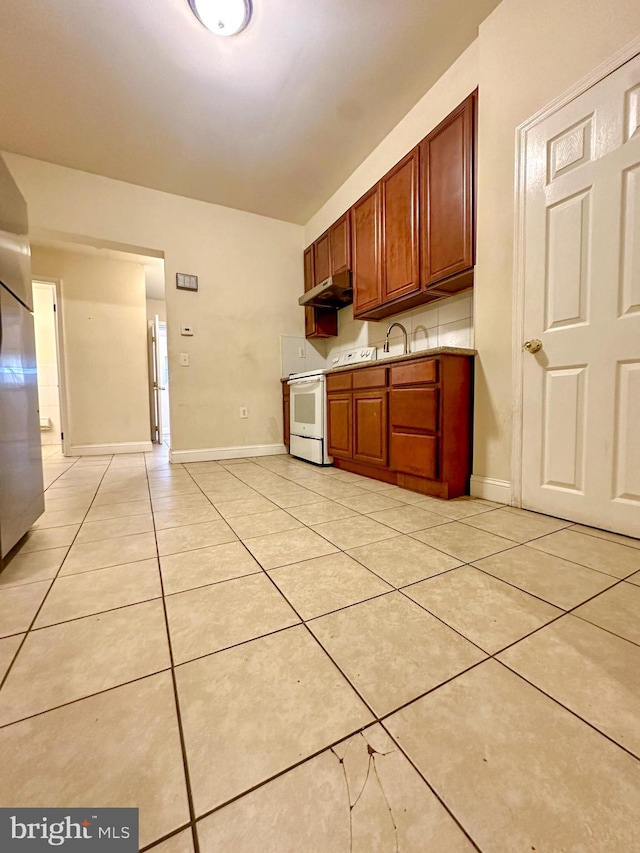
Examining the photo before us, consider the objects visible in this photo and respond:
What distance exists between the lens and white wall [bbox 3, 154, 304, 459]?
9.52ft

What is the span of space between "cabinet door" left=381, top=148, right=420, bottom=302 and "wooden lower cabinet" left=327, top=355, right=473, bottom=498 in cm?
63

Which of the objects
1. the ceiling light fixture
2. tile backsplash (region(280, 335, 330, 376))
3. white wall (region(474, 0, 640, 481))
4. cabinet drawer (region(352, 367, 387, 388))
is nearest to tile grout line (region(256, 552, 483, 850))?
white wall (region(474, 0, 640, 481))

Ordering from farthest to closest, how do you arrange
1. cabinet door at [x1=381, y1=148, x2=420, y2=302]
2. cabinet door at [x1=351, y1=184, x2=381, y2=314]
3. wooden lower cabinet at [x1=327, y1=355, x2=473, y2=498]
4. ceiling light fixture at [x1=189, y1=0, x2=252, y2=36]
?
cabinet door at [x1=351, y1=184, x2=381, y2=314]
cabinet door at [x1=381, y1=148, x2=420, y2=302]
wooden lower cabinet at [x1=327, y1=355, x2=473, y2=498]
ceiling light fixture at [x1=189, y1=0, x2=252, y2=36]

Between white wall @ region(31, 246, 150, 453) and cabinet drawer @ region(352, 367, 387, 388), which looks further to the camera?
white wall @ region(31, 246, 150, 453)

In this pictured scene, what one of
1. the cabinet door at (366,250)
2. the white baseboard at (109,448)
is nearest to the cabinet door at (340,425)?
the cabinet door at (366,250)

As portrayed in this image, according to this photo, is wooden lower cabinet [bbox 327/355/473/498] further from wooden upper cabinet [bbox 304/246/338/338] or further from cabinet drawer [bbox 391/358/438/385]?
wooden upper cabinet [bbox 304/246/338/338]

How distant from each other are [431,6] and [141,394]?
4.23 m

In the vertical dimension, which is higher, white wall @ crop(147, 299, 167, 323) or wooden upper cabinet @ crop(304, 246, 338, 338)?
white wall @ crop(147, 299, 167, 323)

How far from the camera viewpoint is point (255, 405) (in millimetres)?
3641

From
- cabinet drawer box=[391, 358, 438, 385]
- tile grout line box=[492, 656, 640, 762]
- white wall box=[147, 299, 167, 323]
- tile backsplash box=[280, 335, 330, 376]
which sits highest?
white wall box=[147, 299, 167, 323]

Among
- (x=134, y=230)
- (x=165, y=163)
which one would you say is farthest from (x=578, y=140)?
(x=134, y=230)

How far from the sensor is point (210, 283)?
11.1 ft

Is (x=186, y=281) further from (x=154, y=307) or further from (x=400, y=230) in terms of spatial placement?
(x=154, y=307)

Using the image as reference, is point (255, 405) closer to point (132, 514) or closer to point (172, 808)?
point (132, 514)
